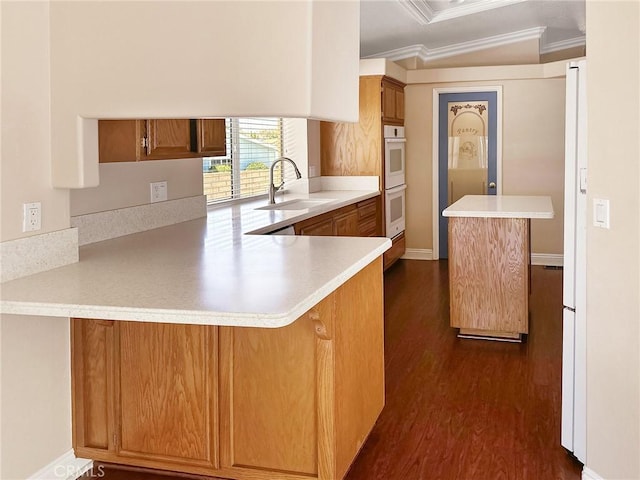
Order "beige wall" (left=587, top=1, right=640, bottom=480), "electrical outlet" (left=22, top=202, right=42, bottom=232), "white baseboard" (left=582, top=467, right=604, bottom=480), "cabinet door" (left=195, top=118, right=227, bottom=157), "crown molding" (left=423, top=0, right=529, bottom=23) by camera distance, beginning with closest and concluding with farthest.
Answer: "beige wall" (left=587, top=1, right=640, bottom=480), "electrical outlet" (left=22, top=202, right=42, bottom=232), "white baseboard" (left=582, top=467, right=604, bottom=480), "cabinet door" (left=195, top=118, right=227, bottom=157), "crown molding" (left=423, top=0, right=529, bottom=23)

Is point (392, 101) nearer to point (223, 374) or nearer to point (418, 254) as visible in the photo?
point (418, 254)

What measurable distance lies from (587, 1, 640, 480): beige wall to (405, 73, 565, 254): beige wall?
16.7 feet

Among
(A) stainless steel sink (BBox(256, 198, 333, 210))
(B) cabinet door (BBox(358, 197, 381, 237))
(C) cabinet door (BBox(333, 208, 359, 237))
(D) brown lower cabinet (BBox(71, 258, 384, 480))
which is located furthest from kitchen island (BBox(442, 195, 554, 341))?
(D) brown lower cabinet (BBox(71, 258, 384, 480))

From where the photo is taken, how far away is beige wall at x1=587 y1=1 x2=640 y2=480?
91.4 inches

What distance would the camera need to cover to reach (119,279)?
7.64 ft

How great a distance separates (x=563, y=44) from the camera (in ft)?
26.4

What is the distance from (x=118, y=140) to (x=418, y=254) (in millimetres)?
5571

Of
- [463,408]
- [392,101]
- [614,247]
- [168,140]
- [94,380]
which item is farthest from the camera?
[392,101]

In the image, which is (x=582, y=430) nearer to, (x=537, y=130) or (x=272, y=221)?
(x=272, y=221)

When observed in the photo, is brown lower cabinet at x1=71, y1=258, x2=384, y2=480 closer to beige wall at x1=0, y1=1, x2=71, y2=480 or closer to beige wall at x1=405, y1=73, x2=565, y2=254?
beige wall at x1=0, y1=1, x2=71, y2=480

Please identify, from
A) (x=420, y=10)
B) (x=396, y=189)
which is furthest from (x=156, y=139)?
(x=396, y=189)

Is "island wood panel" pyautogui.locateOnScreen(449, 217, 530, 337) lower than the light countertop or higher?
lower

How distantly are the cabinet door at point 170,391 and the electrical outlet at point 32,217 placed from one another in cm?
48

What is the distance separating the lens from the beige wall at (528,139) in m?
7.43
